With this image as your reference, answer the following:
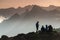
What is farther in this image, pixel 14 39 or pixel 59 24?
pixel 59 24

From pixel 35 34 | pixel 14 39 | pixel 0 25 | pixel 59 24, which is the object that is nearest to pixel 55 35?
pixel 35 34

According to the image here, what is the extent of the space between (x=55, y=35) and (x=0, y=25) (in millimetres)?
54168

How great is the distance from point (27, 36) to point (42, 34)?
4.91m

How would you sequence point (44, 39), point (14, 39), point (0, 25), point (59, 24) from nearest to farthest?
point (44, 39), point (14, 39), point (59, 24), point (0, 25)

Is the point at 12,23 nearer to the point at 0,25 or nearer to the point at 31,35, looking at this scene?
the point at 0,25

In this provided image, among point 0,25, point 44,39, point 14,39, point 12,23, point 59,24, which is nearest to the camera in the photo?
point 44,39

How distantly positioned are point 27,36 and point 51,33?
696 cm

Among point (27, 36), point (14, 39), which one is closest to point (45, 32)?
point (27, 36)

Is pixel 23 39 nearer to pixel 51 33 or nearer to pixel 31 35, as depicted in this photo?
pixel 31 35

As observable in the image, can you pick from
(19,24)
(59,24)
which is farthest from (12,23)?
(59,24)

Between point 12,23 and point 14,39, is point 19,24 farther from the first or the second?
point 14,39

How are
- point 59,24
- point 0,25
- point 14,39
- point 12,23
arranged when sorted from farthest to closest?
point 12,23, point 0,25, point 59,24, point 14,39

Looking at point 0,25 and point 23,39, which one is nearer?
point 23,39

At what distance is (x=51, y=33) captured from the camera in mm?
64250
